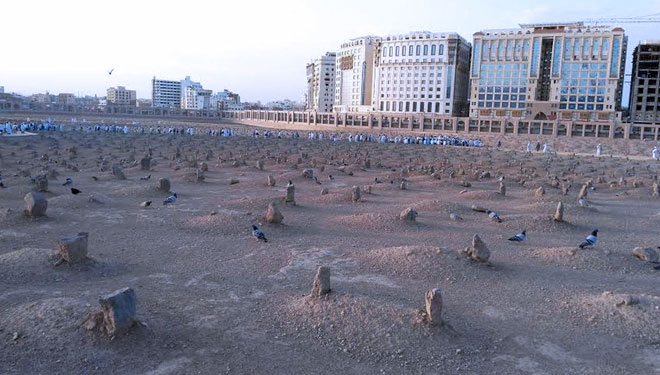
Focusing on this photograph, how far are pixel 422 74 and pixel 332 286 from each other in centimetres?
9251

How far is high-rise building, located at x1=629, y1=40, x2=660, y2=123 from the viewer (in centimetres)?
8438

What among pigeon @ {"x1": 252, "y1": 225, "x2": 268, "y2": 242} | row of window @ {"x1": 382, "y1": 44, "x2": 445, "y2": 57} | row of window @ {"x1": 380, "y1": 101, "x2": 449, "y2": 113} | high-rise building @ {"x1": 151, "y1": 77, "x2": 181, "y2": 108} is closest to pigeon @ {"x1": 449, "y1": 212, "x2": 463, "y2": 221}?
pigeon @ {"x1": 252, "y1": 225, "x2": 268, "y2": 242}

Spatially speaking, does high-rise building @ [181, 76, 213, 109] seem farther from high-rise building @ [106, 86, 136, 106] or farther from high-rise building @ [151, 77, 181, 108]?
high-rise building @ [106, 86, 136, 106]

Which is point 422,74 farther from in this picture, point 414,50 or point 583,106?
point 583,106

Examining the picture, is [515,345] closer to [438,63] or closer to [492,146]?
[492,146]

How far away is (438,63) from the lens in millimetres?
97750

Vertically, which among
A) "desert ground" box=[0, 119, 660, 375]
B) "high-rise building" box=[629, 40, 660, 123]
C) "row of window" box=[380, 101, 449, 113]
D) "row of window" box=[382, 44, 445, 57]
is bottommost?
"desert ground" box=[0, 119, 660, 375]

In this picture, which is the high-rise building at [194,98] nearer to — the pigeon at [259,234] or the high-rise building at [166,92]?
the high-rise building at [166,92]

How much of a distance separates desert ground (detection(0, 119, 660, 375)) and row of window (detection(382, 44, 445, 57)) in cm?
8186

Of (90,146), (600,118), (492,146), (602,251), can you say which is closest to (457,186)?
(602,251)

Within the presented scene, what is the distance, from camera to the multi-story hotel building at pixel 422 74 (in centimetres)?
9694

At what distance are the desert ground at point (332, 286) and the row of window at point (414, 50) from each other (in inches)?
3223

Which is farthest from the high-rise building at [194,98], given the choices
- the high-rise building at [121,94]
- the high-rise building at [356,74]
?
the high-rise building at [356,74]

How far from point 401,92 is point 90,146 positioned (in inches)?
2681
